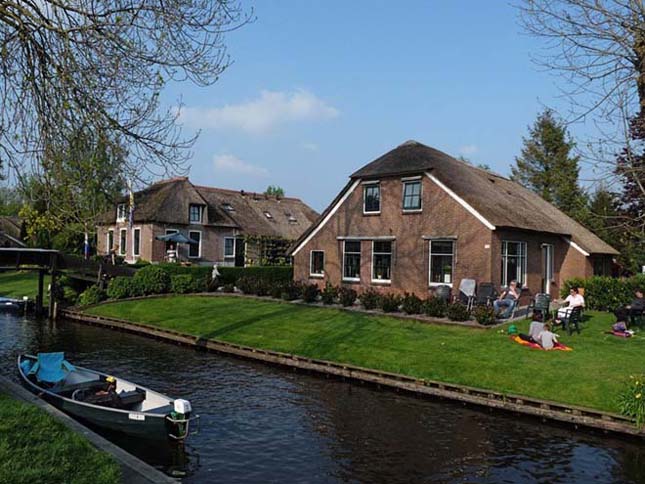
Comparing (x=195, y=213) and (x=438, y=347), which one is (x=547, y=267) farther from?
(x=195, y=213)

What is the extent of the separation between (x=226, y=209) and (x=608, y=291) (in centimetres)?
3166

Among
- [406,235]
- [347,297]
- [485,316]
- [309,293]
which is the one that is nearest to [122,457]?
[485,316]

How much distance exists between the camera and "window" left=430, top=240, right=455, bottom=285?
2509 centimetres

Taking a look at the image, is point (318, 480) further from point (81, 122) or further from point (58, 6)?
point (58, 6)

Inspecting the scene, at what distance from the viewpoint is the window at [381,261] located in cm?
2738

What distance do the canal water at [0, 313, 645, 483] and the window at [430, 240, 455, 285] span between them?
10.3 meters

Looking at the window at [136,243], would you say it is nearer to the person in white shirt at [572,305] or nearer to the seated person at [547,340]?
the person in white shirt at [572,305]

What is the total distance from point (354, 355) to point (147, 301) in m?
16.9

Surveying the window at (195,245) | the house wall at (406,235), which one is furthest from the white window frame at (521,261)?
the window at (195,245)

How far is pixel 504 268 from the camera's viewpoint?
2461 cm

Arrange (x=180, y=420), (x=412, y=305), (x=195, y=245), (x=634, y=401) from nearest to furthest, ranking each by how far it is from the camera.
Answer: (x=180, y=420) < (x=634, y=401) < (x=412, y=305) < (x=195, y=245)

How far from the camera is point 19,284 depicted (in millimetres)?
45594

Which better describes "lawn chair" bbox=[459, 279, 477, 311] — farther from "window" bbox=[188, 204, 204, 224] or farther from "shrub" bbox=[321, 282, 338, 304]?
"window" bbox=[188, 204, 204, 224]

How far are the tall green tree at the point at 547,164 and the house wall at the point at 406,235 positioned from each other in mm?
35838
